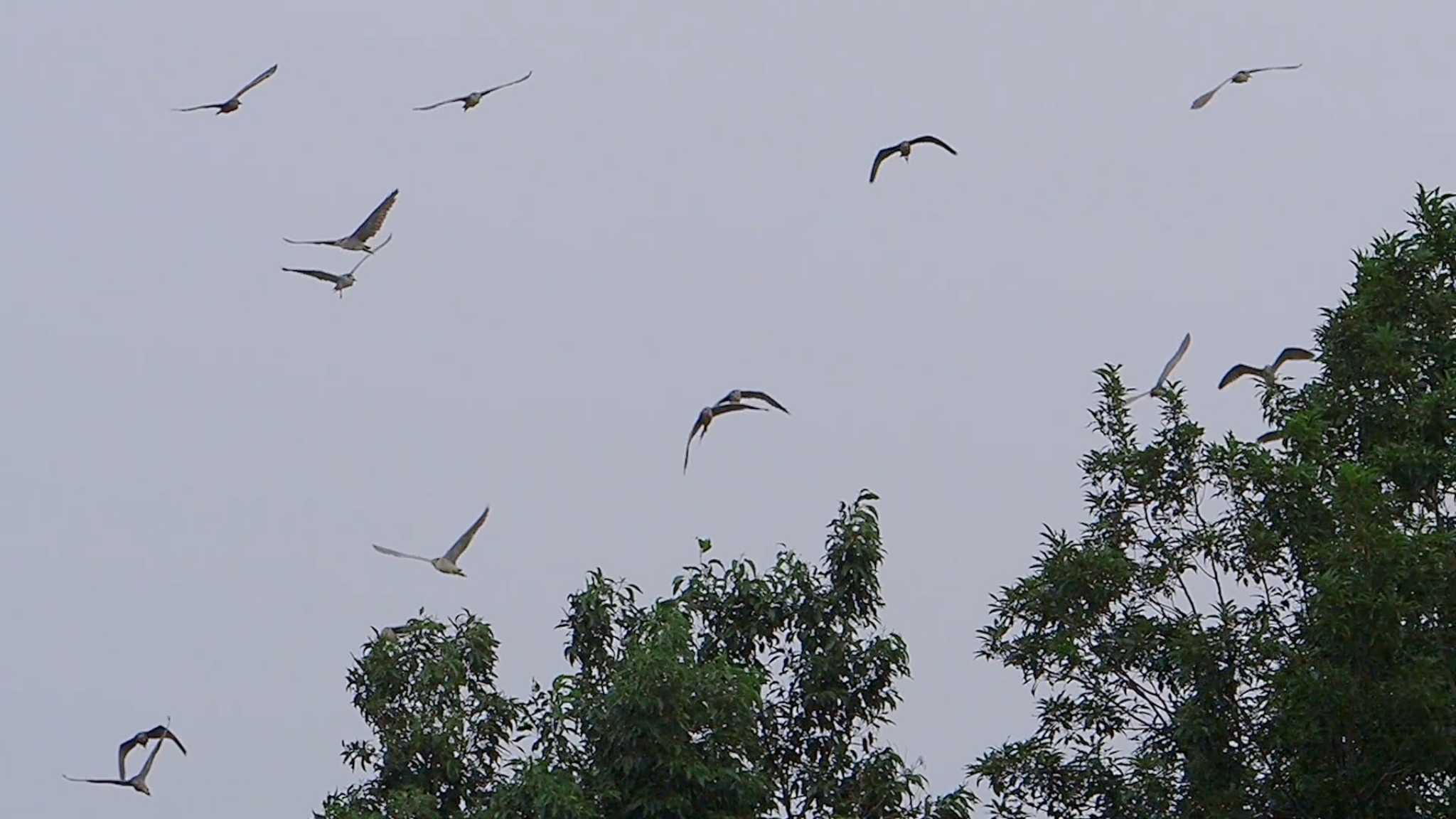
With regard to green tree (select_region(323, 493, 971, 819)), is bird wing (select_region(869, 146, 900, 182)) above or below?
above

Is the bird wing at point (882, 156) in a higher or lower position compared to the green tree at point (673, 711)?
higher

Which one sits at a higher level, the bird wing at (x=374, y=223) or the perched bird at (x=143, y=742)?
the bird wing at (x=374, y=223)

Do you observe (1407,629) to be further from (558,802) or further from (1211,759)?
(558,802)

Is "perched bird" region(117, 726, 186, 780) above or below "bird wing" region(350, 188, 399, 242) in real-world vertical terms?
below

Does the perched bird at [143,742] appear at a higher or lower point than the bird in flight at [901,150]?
lower

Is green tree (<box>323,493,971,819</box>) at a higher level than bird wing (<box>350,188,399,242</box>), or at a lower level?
lower

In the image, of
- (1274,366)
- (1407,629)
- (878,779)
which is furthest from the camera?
(1274,366)

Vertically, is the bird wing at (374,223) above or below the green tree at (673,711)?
above

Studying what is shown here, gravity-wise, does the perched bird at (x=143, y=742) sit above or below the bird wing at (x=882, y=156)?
below

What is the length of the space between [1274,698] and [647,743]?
414 centimetres

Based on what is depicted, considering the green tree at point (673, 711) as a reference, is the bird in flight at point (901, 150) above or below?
above

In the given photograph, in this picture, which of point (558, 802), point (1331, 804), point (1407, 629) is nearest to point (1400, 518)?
point (1407, 629)

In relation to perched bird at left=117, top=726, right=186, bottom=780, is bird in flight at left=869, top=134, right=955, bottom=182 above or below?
above

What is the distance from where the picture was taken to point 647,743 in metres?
15.1
